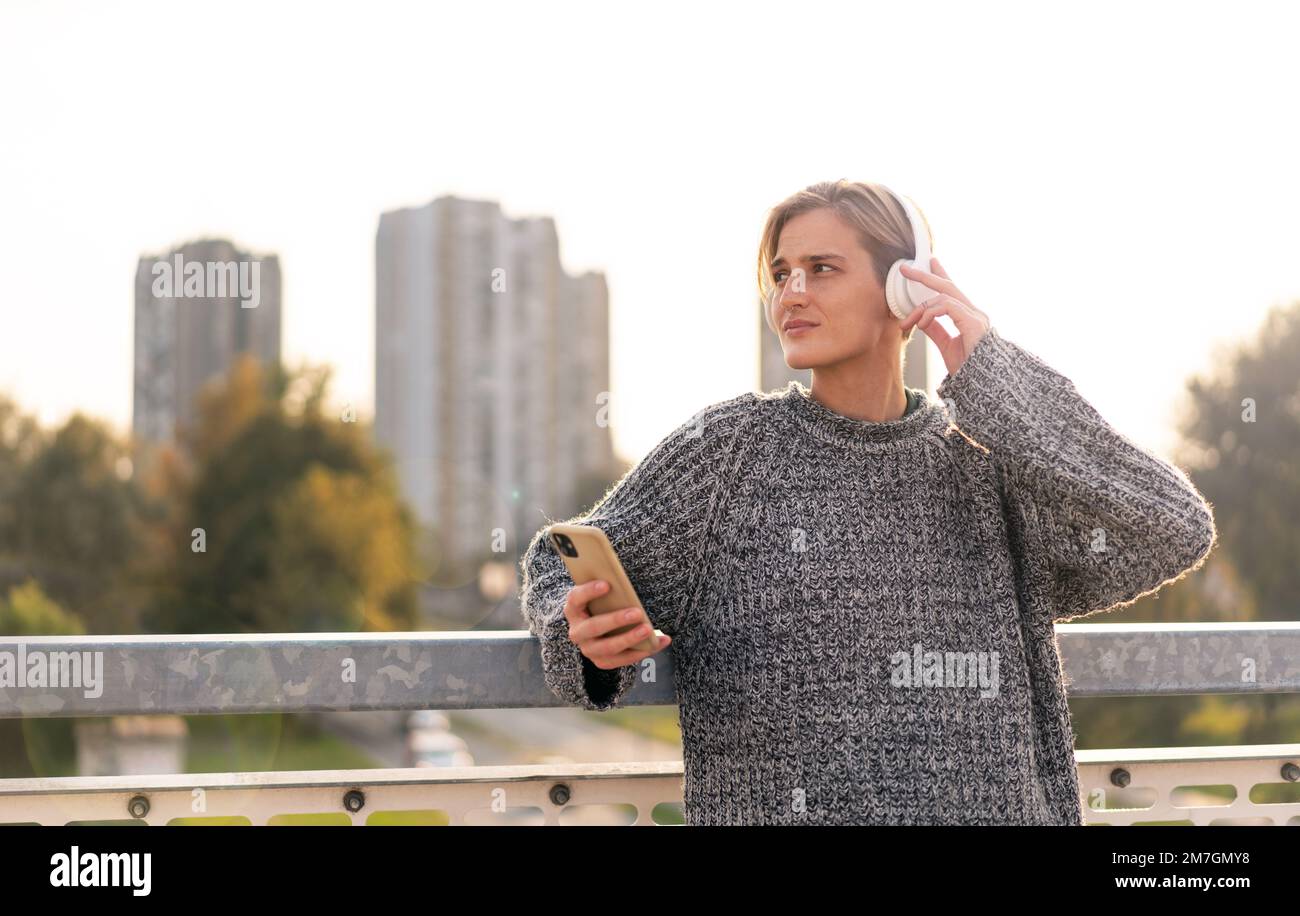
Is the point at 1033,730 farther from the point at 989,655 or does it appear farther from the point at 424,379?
the point at 424,379

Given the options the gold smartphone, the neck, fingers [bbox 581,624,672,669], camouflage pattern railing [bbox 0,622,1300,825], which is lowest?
A: camouflage pattern railing [bbox 0,622,1300,825]

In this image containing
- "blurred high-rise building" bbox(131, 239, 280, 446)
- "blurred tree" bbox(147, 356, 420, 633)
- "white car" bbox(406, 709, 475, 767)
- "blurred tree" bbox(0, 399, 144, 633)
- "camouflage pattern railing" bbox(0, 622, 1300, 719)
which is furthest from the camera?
"blurred high-rise building" bbox(131, 239, 280, 446)

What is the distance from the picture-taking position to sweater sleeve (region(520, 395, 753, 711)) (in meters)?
2.80

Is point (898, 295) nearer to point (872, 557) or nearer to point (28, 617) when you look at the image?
point (872, 557)

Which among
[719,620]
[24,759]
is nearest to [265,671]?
[719,620]

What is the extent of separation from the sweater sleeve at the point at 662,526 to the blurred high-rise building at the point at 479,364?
66.7 meters

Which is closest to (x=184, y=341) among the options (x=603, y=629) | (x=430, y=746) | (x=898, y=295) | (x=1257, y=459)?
(x=430, y=746)

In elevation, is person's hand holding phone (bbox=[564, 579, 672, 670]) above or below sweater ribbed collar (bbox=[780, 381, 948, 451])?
below

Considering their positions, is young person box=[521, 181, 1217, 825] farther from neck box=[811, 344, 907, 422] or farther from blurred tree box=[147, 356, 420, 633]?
blurred tree box=[147, 356, 420, 633]

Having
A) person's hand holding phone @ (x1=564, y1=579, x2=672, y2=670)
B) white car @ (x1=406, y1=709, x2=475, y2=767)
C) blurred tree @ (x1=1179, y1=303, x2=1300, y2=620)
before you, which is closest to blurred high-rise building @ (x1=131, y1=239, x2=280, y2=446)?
white car @ (x1=406, y1=709, x2=475, y2=767)

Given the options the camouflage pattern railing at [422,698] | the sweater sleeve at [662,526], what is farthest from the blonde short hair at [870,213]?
the camouflage pattern railing at [422,698]

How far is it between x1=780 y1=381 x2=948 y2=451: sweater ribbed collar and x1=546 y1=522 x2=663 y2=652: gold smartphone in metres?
0.68

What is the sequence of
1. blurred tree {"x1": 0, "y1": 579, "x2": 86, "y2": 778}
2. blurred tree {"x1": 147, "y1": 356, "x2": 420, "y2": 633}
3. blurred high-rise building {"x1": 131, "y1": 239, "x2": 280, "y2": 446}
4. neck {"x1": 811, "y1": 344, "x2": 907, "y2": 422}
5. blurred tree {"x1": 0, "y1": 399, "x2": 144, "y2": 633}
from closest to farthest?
neck {"x1": 811, "y1": 344, "x2": 907, "y2": 422} → blurred tree {"x1": 0, "y1": 579, "x2": 86, "y2": 778} → blurred tree {"x1": 0, "y1": 399, "x2": 144, "y2": 633} → blurred tree {"x1": 147, "y1": 356, "x2": 420, "y2": 633} → blurred high-rise building {"x1": 131, "y1": 239, "x2": 280, "y2": 446}

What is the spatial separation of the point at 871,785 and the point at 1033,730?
40cm
